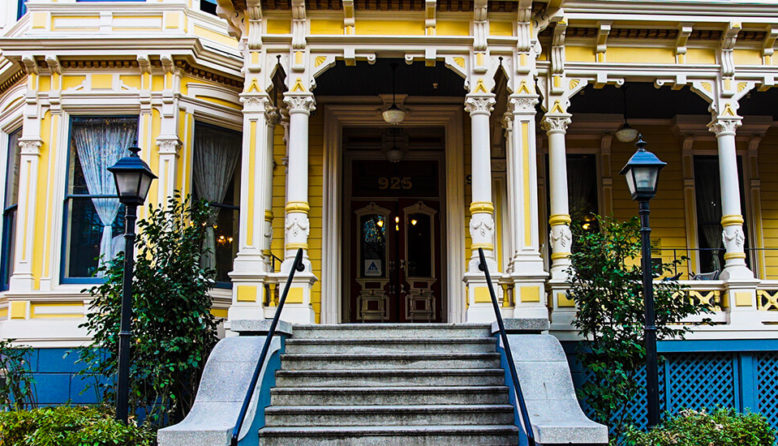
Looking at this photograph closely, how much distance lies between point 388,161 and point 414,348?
5.44 meters

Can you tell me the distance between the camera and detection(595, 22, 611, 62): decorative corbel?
10.5 metres

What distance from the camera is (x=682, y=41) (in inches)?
422

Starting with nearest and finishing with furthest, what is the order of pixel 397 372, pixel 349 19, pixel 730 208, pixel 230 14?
1. pixel 397 372
2. pixel 349 19
3. pixel 230 14
4. pixel 730 208

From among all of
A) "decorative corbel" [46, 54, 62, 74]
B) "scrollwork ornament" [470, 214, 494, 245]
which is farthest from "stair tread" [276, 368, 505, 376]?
"decorative corbel" [46, 54, 62, 74]

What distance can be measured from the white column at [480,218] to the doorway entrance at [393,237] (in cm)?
342

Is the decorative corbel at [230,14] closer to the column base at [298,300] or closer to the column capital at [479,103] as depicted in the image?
the column capital at [479,103]

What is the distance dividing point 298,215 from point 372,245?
4.01 metres

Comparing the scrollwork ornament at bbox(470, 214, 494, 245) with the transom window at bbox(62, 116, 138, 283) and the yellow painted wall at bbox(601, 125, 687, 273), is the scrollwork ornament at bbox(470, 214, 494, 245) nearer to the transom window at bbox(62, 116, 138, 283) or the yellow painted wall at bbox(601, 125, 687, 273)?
the yellow painted wall at bbox(601, 125, 687, 273)

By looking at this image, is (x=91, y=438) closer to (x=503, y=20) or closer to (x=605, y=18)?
(x=503, y=20)

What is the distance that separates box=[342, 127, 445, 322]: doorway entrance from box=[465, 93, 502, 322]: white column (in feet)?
11.2

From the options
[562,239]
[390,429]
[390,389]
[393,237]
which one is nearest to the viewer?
[390,429]

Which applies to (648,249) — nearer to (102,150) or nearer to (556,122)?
(556,122)

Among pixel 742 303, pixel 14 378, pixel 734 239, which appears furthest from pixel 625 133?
pixel 14 378

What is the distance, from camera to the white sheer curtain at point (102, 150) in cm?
1097
